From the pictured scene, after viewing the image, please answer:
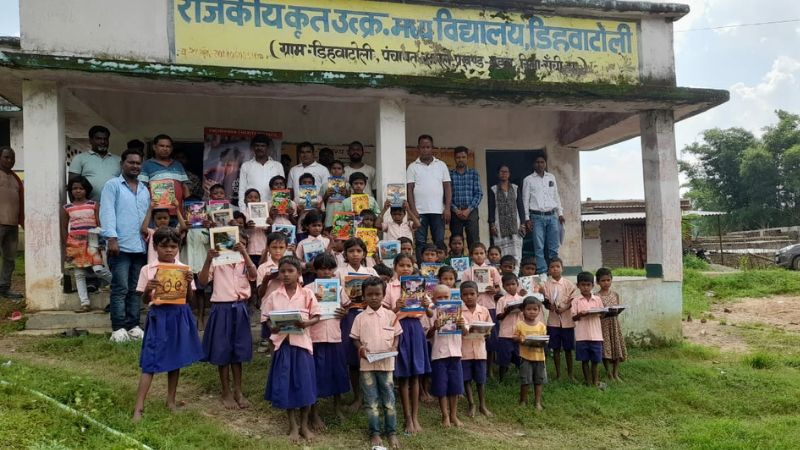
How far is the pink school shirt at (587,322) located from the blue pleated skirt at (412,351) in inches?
80.4

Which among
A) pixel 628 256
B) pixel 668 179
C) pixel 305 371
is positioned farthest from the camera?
pixel 628 256

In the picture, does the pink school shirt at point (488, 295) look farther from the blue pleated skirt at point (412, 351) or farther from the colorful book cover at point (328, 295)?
the colorful book cover at point (328, 295)

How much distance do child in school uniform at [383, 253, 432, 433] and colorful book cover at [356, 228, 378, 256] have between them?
717 mm

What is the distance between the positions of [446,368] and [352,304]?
3.11ft

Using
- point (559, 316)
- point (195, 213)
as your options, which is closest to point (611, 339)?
point (559, 316)

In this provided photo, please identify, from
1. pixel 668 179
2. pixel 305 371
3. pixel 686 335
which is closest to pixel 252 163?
pixel 305 371

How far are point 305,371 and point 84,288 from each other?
306 centimetres

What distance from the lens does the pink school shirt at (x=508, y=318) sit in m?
5.66

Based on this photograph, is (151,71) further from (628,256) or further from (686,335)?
(628,256)

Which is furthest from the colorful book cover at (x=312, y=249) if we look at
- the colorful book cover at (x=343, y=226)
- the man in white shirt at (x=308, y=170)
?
the man in white shirt at (x=308, y=170)

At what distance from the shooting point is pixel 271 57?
20.5 ft

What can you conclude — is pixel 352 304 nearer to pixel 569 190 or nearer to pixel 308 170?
pixel 308 170

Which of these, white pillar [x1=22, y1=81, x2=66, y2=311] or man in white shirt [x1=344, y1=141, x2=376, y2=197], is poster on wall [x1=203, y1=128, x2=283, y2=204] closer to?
man in white shirt [x1=344, y1=141, x2=376, y2=197]

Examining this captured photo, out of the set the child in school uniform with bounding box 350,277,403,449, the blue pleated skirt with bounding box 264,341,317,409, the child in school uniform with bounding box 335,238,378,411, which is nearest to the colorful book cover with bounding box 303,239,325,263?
the child in school uniform with bounding box 335,238,378,411
